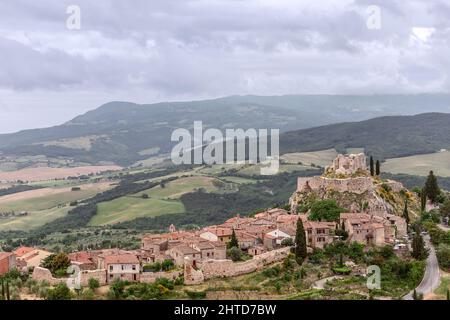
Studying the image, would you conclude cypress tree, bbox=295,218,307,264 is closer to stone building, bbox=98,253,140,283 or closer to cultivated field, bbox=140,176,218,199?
stone building, bbox=98,253,140,283

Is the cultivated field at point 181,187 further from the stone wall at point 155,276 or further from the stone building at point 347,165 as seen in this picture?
the stone wall at point 155,276

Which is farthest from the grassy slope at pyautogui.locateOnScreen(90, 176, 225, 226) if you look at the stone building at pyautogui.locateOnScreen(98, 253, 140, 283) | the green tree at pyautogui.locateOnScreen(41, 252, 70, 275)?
the stone building at pyautogui.locateOnScreen(98, 253, 140, 283)

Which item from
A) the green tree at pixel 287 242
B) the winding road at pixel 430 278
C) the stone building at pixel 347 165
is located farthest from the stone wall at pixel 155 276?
the stone building at pixel 347 165

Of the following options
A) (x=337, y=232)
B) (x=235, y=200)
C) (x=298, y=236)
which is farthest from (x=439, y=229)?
(x=235, y=200)

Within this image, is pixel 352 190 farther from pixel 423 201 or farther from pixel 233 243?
pixel 233 243
